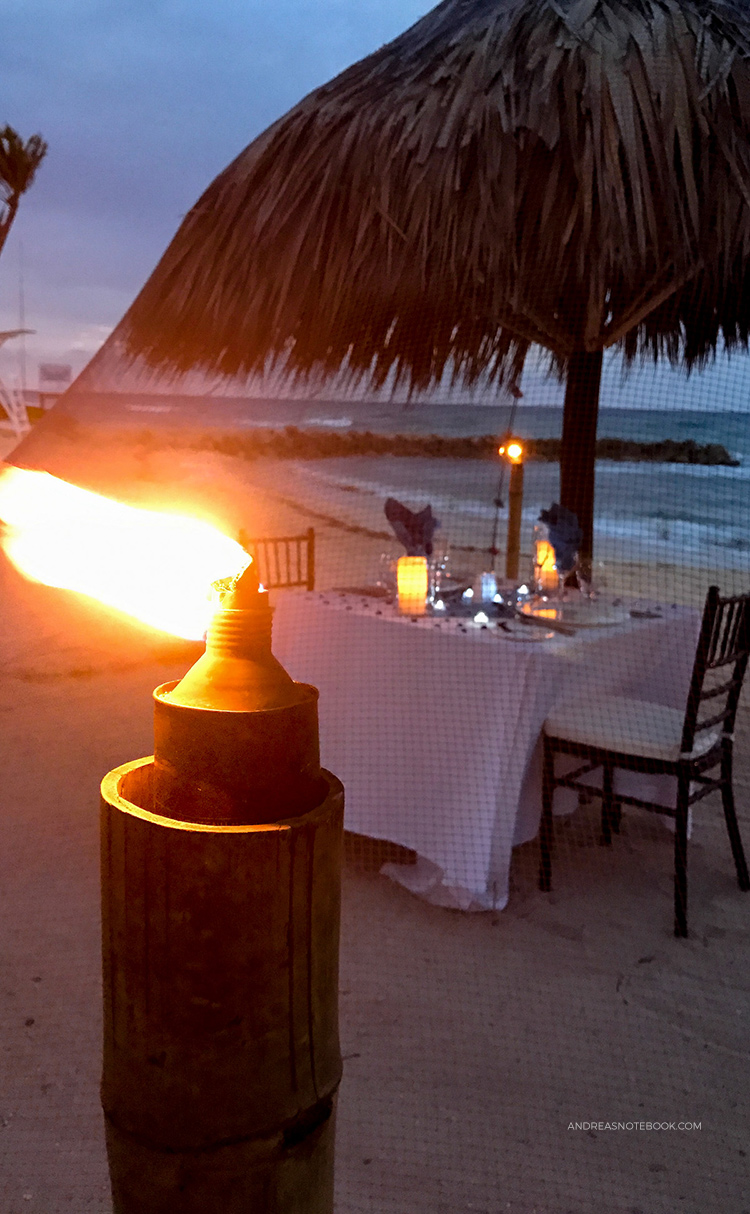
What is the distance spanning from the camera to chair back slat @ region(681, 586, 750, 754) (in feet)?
6.58

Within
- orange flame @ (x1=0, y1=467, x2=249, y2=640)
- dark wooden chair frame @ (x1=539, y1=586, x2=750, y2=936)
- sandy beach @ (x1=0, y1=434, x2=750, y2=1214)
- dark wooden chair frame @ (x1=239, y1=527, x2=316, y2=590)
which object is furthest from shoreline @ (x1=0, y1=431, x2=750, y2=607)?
orange flame @ (x1=0, y1=467, x2=249, y2=640)

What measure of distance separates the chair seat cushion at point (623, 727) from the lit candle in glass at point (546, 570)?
0.45 meters

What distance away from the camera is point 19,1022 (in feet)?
5.60

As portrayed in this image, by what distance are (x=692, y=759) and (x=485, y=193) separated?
1.81m

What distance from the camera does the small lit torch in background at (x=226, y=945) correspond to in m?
0.40

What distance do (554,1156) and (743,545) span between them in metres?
14.6

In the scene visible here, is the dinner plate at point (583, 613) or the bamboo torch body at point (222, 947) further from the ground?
the bamboo torch body at point (222, 947)

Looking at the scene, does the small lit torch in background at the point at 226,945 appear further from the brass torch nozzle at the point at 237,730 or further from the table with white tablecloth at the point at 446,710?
the table with white tablecloth at the point at 446,710

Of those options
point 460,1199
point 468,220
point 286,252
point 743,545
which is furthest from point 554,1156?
point 743,545

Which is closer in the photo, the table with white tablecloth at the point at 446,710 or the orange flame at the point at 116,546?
the orange flame at the point at 116,546
